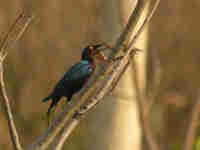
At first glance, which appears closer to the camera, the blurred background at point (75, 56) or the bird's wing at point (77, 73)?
the bird's wing at point (77, 73)

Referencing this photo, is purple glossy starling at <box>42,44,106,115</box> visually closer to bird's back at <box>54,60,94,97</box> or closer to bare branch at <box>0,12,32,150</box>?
bird's back at <box>54,60,94,97</box>

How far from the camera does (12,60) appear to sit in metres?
10.5

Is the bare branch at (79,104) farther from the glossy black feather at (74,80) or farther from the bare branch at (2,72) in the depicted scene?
the glossy black feather at (74,80)

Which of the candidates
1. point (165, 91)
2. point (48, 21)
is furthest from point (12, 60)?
point (165, 91)

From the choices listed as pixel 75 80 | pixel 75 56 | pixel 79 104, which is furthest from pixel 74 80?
pixel 75 56

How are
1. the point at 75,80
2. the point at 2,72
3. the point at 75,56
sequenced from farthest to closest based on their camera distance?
the point at 75,56
the point at 75,80
the point at 2,72

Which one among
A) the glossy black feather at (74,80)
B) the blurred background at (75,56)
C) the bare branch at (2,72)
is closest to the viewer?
the bare branch at (2,72)

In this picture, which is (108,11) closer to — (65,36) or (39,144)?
(39,144)

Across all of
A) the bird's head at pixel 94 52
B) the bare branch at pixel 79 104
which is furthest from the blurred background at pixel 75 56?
the bare branch at pixel 79 104

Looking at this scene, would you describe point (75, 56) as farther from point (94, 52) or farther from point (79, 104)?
point (79, 104)

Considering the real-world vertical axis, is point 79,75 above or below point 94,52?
below

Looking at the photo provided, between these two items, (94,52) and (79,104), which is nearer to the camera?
(79,104)

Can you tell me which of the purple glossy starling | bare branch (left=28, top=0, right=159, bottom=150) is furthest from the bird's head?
bare branch (left=28, top=0, right=159, bottom=150)

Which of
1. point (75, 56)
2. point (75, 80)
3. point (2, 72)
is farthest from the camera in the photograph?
point (75, 56)
